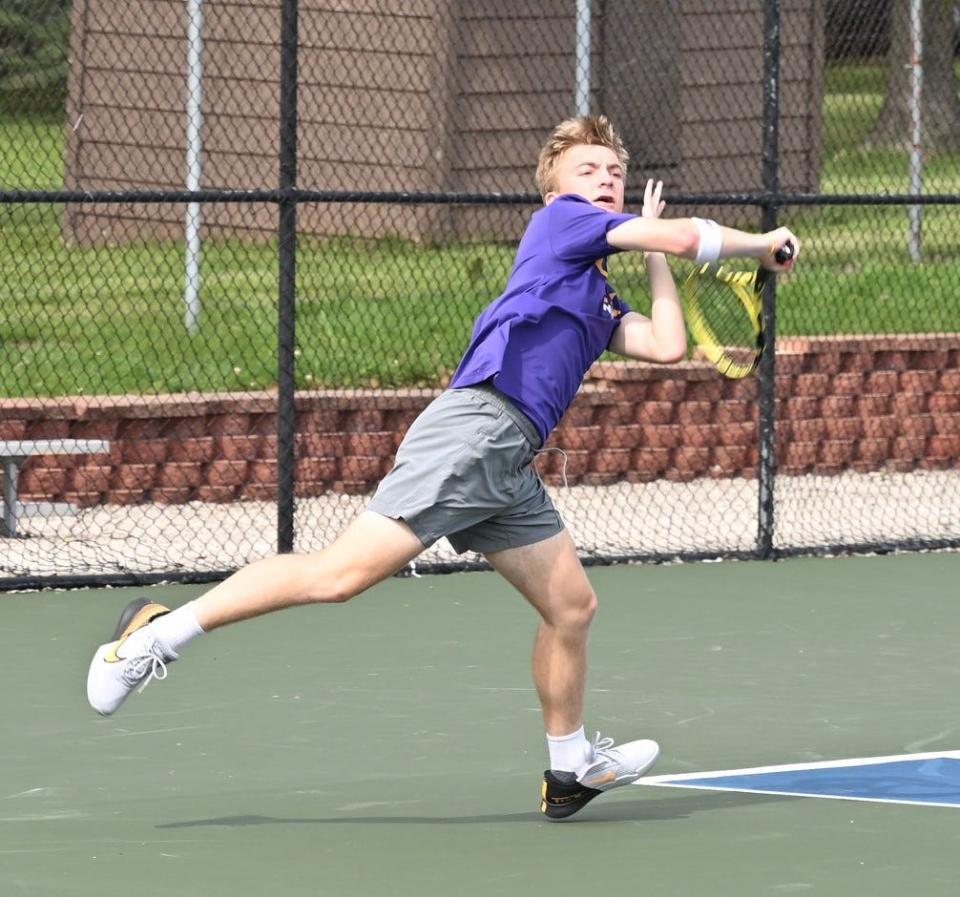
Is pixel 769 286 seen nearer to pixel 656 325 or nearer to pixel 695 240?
pixel 656 325

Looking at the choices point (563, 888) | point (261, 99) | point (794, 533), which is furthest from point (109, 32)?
point (563, 888)

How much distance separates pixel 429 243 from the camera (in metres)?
13.8

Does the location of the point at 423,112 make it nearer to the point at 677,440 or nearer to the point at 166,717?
the point at 677,440

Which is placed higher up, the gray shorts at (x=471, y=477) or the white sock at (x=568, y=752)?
the gray shorts at (x=471, y=477)

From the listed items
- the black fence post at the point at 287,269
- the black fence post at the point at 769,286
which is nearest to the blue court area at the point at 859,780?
the black fence post at the point at 287,269

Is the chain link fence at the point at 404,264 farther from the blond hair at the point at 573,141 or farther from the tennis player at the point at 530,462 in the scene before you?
the tennis player at the point at 530,462

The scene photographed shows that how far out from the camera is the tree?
1414 cm

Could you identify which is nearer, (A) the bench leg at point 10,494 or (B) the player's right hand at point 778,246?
(B) the player's right hand at point 778,246

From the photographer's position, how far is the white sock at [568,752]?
573 cm

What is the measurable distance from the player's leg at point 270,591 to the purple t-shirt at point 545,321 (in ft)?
1.47

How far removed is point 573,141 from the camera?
574 cm

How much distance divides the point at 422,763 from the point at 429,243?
25.3ft

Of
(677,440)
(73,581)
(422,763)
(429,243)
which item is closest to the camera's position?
(422,763)

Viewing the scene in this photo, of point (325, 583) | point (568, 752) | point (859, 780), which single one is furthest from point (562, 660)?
point (859, 780)
